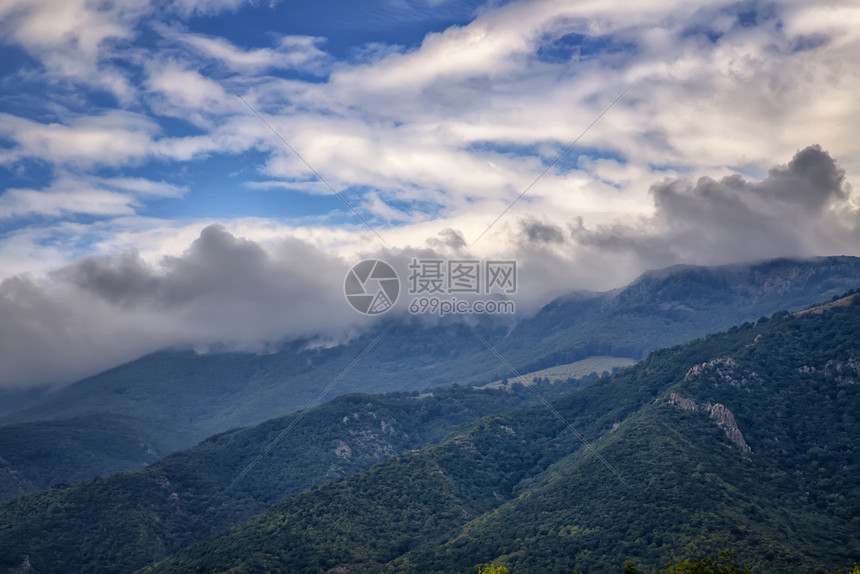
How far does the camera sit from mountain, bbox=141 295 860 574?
12381 cm

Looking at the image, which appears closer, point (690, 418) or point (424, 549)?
point (424, 549)

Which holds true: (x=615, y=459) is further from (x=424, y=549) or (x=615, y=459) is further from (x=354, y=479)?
(x=354, y=479)

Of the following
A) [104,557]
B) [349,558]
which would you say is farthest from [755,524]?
[104,557]

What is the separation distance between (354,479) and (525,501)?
45743mm

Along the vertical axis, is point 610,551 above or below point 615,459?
below

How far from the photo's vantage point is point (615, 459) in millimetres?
156125

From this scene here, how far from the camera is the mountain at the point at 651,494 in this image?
12381 centimetres

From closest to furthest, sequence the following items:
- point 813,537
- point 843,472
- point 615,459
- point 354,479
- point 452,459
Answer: point 813,537
point 843,472
point 615,459
point 354,479
point 452,459

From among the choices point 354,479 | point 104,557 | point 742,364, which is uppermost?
point 742,364

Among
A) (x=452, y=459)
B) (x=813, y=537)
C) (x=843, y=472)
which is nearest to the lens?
(x=813, y=537)

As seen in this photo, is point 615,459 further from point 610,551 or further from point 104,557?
point 104,557

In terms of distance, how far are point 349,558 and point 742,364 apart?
106m

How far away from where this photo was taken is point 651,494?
137125 millimetres

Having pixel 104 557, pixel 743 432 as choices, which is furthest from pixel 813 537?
pixel 104 557
